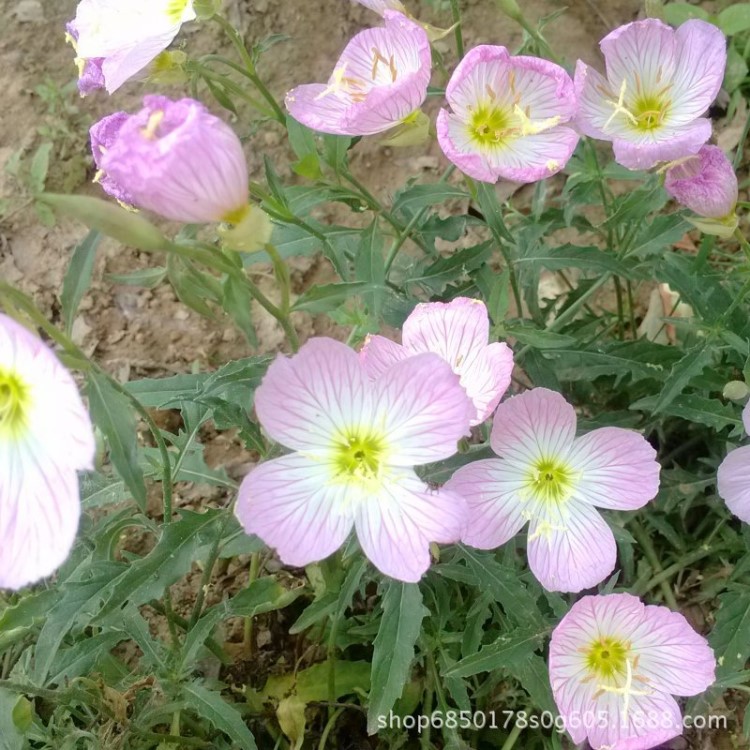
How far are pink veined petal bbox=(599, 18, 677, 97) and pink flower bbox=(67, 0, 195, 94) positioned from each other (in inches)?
29.3

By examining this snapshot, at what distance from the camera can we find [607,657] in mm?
1411

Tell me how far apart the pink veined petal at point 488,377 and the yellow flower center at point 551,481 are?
19 centimetres

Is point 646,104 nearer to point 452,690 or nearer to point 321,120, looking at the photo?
point 321,120

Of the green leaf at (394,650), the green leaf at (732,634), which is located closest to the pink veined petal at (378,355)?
the green leaf at (394,650)

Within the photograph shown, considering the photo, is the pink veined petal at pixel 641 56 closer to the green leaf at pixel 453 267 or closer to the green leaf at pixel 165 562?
the green leaf at pixel 453 267

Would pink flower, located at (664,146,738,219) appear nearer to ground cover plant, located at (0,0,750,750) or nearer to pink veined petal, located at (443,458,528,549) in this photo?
ground cover plant, located at (0,0,750,750)

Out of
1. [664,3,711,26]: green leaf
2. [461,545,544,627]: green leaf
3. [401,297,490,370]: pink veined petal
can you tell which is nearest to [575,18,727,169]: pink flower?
[401,297,490,370]: pink veined petal

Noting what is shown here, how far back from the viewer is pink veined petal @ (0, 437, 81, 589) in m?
0.97

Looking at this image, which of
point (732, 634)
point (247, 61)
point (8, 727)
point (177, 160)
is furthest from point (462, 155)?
point (8, 727)

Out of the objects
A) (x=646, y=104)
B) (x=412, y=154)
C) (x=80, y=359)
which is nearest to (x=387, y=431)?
(x=80, y=359)

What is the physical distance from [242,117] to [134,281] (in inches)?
58.1

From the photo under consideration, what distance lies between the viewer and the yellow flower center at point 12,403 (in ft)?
3.41

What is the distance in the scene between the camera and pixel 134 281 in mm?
1319

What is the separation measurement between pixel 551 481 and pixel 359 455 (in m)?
0.38
